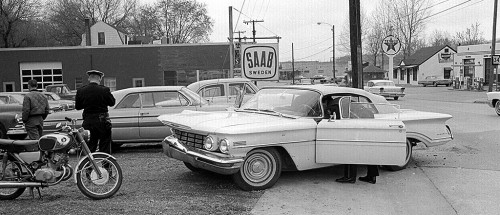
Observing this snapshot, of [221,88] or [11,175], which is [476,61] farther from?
[11,175]

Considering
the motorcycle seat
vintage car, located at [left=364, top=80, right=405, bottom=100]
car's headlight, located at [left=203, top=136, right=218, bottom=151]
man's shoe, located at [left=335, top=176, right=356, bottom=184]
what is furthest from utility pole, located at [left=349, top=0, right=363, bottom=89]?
vintage car, located at [left=364, top=80, right=405, bottom=100]

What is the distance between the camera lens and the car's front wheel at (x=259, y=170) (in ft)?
20.1

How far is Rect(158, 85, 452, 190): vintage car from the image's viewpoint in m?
5.91

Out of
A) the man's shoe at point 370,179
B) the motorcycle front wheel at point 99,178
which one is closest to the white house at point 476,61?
the man's shoe at point 370,179

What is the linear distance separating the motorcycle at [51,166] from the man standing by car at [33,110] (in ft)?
11.2

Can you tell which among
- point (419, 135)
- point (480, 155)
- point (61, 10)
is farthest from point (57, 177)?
point (61, 10)

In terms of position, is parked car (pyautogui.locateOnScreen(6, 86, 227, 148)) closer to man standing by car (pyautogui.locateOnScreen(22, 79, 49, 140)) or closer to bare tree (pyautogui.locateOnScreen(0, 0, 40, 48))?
man standing by car (pyautogui.locateOnScreen(22, 79, 49, 140))

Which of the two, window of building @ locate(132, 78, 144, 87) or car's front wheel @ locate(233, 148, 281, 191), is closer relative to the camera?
car's front wheel @ locate(233, 148, 281, 191)

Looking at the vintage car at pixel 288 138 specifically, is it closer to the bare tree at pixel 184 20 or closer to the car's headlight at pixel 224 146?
the car's headlight at pixel 224 146

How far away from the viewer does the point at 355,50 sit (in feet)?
43.2

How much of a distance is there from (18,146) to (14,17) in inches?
1779

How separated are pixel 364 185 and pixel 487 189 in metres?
1.67

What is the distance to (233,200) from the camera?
572 cm

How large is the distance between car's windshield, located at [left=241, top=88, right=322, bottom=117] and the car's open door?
47cm
